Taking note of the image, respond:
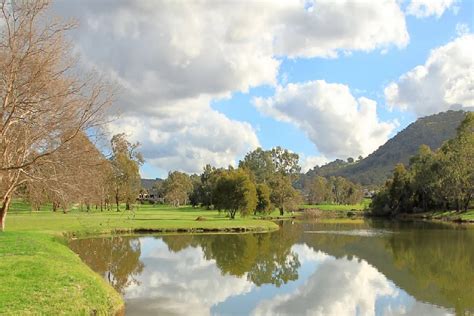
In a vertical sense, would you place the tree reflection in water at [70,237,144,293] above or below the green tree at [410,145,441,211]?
below

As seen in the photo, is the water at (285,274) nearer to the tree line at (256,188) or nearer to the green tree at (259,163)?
the tree line at (256,188)

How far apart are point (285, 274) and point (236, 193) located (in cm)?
4474

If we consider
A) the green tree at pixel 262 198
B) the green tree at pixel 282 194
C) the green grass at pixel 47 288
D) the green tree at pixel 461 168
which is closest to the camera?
the green grass at pixel 47 288

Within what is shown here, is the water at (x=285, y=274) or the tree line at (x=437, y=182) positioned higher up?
the tree line at (x=437, y=182)

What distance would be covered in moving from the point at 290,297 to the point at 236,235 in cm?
3054

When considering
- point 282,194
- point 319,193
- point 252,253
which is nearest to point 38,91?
point 252,253

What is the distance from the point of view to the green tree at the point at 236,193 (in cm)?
7412

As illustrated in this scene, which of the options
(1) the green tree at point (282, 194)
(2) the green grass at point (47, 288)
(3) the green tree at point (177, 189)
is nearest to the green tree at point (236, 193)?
(1) the green tree at point (282, 194)

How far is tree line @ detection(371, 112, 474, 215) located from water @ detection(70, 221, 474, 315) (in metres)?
46.9

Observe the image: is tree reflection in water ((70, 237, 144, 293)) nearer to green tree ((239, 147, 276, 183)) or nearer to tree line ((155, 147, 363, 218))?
tree line ((155, 147, 363, 218))

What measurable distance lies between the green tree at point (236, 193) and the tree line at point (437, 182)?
40985mm

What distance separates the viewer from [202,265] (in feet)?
109

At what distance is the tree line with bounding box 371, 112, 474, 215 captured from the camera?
92.2 m

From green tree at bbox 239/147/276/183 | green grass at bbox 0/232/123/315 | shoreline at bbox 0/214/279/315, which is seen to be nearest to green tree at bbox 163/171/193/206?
green tree at bbox 239/147/276/183
